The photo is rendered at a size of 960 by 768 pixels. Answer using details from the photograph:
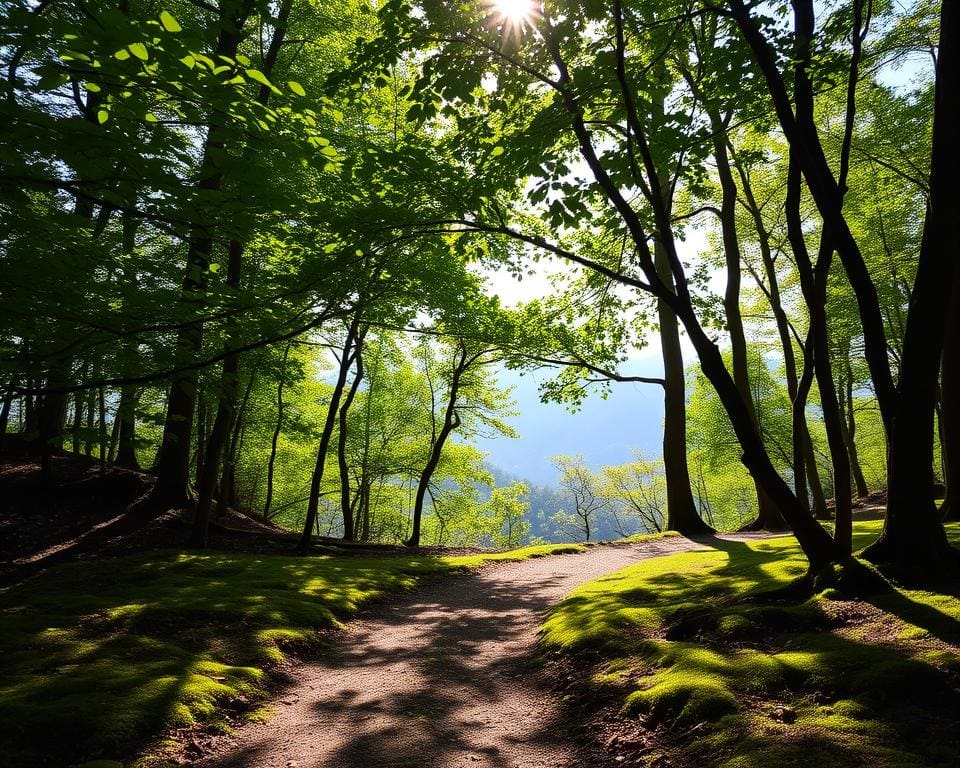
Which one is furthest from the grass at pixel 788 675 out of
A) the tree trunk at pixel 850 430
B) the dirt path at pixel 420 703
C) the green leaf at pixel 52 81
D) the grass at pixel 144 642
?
the tree trunk at pixel 850 430

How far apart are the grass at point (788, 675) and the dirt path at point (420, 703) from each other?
836 millimetres

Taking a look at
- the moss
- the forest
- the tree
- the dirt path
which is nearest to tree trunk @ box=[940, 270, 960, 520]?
the forest

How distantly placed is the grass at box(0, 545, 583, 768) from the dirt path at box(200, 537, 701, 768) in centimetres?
56

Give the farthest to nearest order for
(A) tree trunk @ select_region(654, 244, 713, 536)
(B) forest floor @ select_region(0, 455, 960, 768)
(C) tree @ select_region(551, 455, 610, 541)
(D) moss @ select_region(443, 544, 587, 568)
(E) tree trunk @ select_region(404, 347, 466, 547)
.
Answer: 1. (C) tree @ select_region(551, 455, 610, 541)
2. (E) tree trunk @ select_region(404, 347, 466, 547)
3. (A) tree trunk @ select_region(654, 244, 713, 536)
4. (D) moss @ select_region(443, 544, 587, 568)
5. (B) forest floor @ select_region(0, 455, 960, 768)

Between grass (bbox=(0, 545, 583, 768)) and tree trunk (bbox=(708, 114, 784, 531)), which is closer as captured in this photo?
grass (bbox=(0, 545, 583, 768))

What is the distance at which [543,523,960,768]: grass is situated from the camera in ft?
11.1

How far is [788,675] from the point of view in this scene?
4.43m

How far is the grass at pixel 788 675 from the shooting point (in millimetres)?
3385

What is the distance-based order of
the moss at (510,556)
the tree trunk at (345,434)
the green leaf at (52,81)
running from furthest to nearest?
the tree trunk at (345,434)
the moss at (510,556)
the green leaf at (52,81)

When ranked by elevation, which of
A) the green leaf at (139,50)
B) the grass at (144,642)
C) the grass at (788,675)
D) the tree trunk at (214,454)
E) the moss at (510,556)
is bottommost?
the moss at (510,556)

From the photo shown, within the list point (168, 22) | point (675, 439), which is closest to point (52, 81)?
point (168, 22)

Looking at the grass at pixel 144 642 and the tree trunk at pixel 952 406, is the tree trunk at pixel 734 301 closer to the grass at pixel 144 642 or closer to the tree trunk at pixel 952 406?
the tree trunk at pixel 952 406

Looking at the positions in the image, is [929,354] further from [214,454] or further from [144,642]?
[214,454]

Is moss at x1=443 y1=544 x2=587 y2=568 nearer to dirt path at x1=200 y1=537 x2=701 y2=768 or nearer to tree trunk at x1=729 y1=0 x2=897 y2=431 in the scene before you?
dirt path at x1=200 y1=537 x2=701 y2=768
